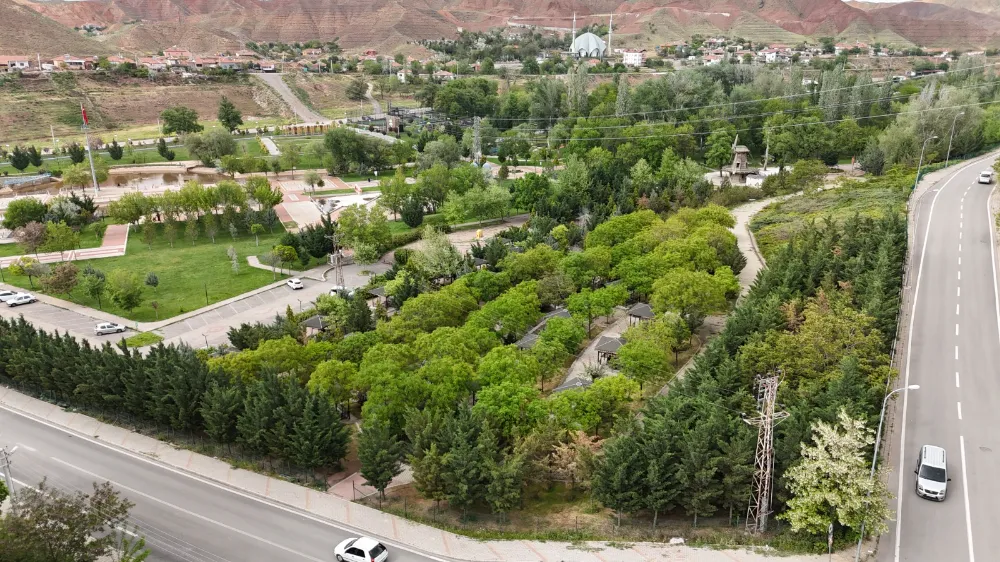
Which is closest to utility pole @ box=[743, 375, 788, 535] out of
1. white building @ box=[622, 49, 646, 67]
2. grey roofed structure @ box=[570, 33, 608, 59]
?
white building @ box=[622, 49, 646, 67]

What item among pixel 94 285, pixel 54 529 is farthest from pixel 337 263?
pixel 54 529

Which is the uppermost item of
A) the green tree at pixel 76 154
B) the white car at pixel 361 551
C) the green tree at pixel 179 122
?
the green tree at pixel 179 122

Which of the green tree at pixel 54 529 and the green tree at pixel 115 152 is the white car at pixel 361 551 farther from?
the green tree at pixel 115 152

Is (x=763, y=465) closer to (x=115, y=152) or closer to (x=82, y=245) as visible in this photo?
(x=82, y=245)

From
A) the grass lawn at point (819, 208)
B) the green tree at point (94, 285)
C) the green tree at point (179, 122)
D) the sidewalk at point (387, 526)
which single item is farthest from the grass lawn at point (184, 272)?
the green tree at point (179, 122)

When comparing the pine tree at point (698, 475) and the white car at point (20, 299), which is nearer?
the pine tree at point (698, 475)

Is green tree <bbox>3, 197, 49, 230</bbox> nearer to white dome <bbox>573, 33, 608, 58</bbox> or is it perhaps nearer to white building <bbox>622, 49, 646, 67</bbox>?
white building <bbox>622, 49, 646, 67</bbox>
